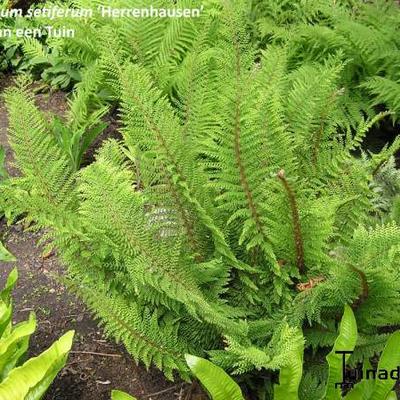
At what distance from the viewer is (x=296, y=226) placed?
2.00 metres

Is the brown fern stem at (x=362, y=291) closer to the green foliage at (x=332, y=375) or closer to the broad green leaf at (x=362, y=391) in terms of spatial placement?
the green foliage at (x=332, y=375)

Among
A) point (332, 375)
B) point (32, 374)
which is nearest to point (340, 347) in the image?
point (332, 375)

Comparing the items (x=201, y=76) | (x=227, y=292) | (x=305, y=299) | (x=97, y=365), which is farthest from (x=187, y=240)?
(x=201, y=76)

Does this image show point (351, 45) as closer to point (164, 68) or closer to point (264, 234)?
point (164, 68)

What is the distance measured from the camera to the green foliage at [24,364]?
68.4 inches

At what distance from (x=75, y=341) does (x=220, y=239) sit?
83cm

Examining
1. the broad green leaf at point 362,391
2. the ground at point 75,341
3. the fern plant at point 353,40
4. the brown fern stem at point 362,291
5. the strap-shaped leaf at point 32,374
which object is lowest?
the ground at point 75,341

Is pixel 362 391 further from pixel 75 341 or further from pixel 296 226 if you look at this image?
pixel 75 341

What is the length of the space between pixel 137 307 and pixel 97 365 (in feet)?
1.30

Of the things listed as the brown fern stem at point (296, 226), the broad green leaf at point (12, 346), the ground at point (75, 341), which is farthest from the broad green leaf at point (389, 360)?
the broad green leaf at point (12, 346)

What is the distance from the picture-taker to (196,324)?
6.97 ft

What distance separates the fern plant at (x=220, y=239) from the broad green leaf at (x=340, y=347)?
13 centimetres

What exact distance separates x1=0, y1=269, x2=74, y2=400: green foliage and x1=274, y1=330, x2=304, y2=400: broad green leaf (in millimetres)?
651

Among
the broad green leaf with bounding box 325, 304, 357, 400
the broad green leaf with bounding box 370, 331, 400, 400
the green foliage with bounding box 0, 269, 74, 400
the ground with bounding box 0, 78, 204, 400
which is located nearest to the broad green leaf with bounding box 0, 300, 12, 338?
the green foliage with bounding box 0, 269, 74, 400
